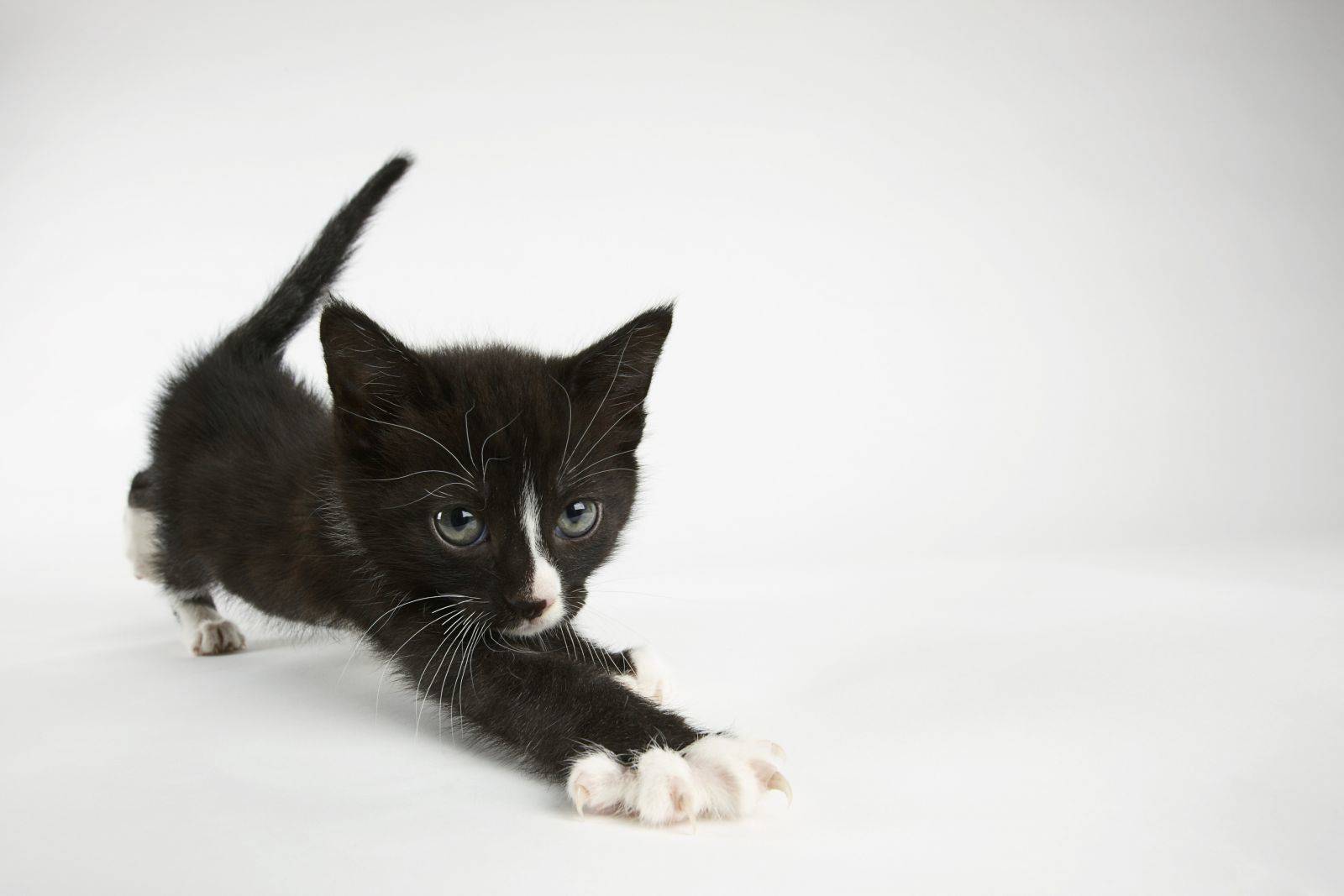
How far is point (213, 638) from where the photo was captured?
241 centimetres

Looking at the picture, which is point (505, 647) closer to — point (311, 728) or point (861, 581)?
point (311, 728)

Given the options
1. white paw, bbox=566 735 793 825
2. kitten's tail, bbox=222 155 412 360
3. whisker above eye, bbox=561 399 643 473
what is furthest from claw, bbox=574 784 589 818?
kitten's tail, bbox=222 155 412 360

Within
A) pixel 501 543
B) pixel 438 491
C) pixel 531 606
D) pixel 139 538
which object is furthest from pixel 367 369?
pixel 139 538

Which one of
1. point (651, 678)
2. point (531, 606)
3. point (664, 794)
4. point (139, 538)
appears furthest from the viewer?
point (139, 538)

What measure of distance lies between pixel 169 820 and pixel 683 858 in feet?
2.37

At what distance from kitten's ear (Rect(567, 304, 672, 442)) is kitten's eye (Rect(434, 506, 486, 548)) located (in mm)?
275

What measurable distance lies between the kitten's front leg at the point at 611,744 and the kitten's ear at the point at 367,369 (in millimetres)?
446

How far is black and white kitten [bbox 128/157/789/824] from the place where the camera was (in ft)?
4.89

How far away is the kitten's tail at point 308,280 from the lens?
261 centimetres

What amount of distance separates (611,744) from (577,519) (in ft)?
1.30

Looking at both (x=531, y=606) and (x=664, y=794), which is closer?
(x=664, y=794)

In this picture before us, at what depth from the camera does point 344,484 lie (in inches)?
69.2

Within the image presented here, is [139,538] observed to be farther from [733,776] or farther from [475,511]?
[733,776]

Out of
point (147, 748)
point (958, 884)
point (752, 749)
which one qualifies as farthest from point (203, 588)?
point (958, 884)
